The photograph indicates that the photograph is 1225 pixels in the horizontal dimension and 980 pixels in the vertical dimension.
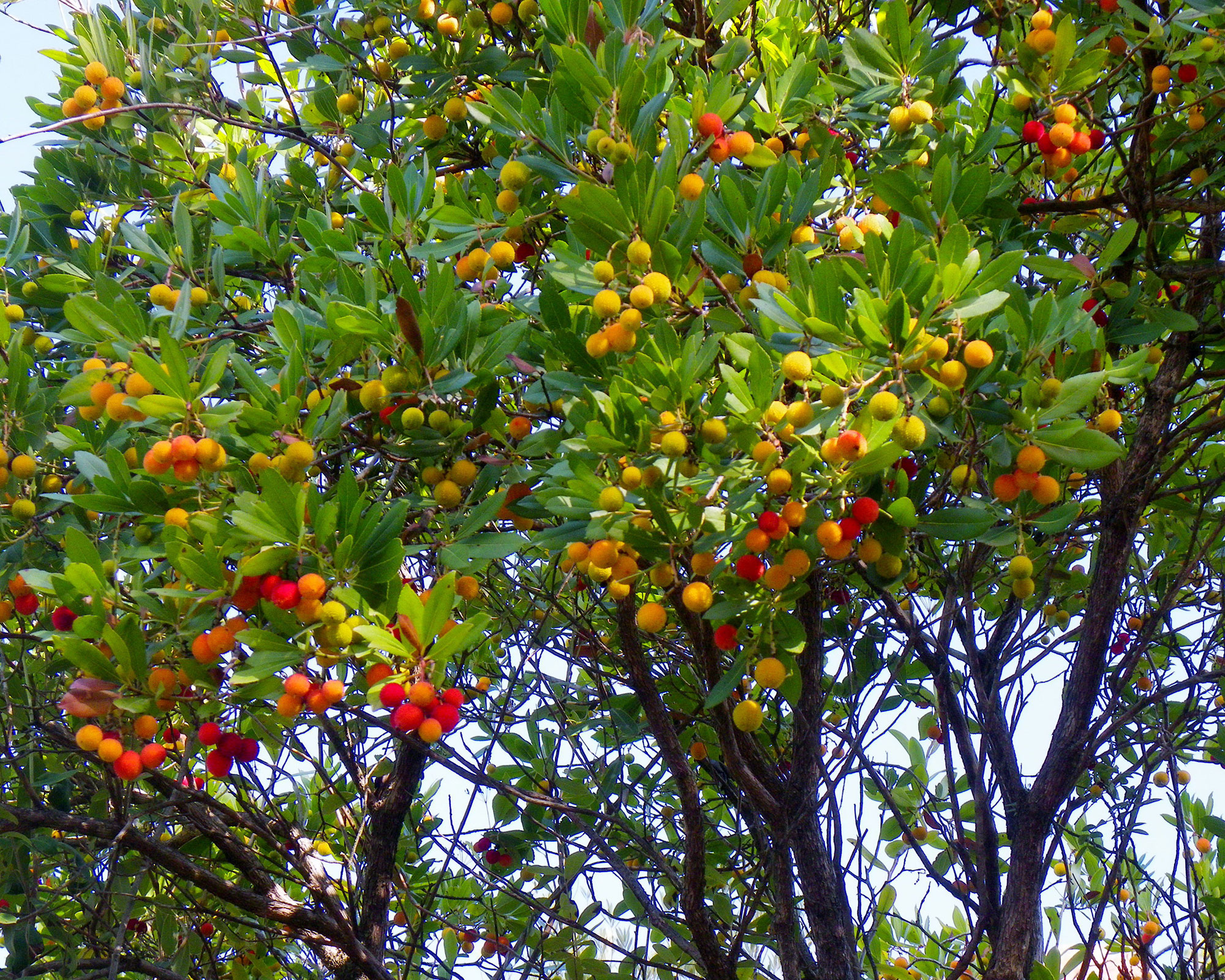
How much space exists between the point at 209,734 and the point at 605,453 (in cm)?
103

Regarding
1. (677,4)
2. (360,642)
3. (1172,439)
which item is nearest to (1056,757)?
(1172,439)

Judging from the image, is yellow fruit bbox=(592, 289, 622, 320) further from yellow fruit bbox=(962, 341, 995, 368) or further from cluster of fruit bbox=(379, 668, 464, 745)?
cluster of fruit bbox=(379, 668, 464, 745)

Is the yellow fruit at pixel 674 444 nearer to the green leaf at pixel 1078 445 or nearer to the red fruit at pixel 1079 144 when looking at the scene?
the green leaf at pixel 1078 445

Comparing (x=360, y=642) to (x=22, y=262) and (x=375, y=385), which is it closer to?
(x=375, y=385)

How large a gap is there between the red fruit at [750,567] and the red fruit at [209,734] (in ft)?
3.75

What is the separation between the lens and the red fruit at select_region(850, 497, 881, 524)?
6.42ft

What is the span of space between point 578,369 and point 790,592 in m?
0.68

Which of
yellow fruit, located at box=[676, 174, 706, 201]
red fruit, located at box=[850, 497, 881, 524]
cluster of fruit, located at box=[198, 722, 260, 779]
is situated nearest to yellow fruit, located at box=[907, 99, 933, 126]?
yellow fruit, located at box=[676, 174, 706, 201]

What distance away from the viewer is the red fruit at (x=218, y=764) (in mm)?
2232

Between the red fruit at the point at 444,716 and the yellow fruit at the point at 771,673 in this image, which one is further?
the yellow fruit at the point at 771,673

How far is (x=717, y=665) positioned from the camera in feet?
8.30

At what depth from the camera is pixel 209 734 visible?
2.24 meters

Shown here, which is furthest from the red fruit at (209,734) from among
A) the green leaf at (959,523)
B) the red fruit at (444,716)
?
the green leaf at (959,523)

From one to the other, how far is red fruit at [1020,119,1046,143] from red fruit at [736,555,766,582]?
1.41m
